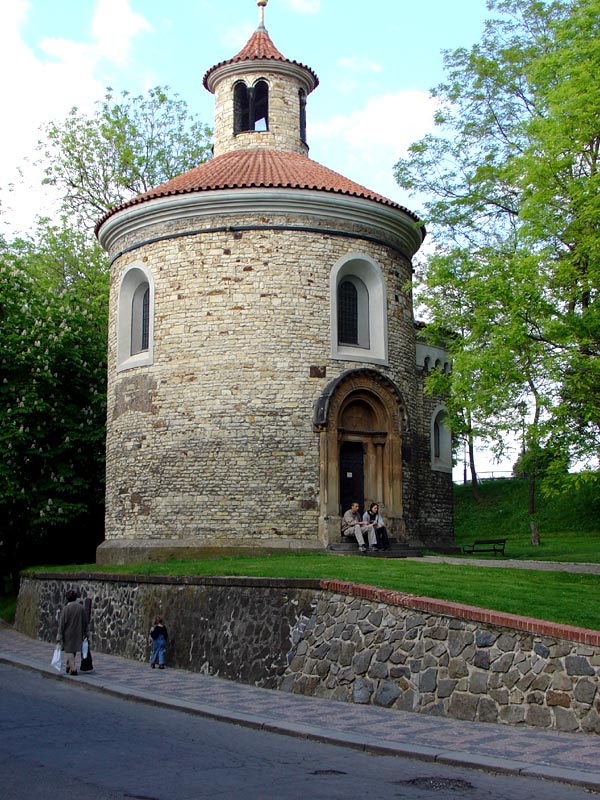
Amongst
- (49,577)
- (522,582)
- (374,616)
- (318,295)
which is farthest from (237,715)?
(318,295)

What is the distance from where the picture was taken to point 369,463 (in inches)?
912

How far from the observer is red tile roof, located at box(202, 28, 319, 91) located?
87.9ft

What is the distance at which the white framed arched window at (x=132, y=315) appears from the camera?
2408cm

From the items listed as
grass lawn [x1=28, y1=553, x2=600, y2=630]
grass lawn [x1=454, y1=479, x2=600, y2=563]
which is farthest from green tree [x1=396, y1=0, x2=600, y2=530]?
grass lawn [x1=454, y1=479, x2=600, y2=563]

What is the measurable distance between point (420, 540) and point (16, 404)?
11.6 m

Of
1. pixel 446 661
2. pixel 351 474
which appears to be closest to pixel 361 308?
pixel 351 474

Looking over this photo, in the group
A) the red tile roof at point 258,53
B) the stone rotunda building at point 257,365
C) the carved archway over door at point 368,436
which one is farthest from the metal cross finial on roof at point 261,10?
the carved archway over door at point 368,436

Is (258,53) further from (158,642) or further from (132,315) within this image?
(158,642)

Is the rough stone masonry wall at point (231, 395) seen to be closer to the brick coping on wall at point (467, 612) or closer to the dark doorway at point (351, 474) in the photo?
the dark doorway at point (351, 474)

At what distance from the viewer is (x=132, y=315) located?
24562mm

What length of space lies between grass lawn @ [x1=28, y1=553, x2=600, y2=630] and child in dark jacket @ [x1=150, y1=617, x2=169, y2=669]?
52.2 inches

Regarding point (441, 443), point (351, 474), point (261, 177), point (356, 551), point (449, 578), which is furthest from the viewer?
point (441, 443)

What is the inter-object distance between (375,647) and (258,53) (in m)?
20.2

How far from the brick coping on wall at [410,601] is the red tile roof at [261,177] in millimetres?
10214
